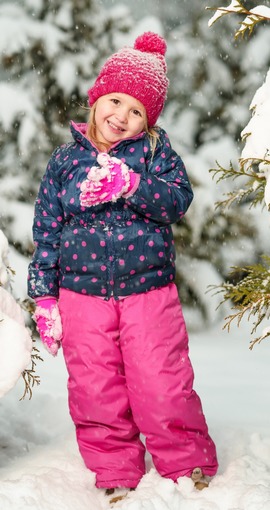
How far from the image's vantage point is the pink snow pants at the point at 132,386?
11.0ft

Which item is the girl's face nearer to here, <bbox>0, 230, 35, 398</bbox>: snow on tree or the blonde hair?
the blonde hair

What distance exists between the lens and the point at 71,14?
259 inches

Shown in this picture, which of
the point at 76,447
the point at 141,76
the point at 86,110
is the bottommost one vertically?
the point at 76,447

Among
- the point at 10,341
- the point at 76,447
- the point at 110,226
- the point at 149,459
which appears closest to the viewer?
the point at 10,341

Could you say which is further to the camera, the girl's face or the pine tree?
the pine tree

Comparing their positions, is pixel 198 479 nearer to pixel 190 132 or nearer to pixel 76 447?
→ pixel 76 447

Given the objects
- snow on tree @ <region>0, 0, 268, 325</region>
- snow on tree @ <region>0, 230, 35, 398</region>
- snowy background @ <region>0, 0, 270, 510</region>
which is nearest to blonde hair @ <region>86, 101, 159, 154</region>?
snow on tree @ <region>0, 230, 35, 398</region>

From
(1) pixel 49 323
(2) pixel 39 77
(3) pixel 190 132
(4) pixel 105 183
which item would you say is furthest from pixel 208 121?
(4) pixel 105 183

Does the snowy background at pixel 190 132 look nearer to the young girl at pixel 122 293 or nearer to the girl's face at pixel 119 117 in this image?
the young girl at pixel 122 293

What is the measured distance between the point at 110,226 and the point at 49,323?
1.61 feet

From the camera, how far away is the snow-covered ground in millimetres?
3156

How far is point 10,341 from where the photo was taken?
3.18 meters

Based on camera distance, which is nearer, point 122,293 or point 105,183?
point 105,183

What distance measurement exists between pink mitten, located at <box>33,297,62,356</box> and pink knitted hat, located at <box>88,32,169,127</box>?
2.85 feet
